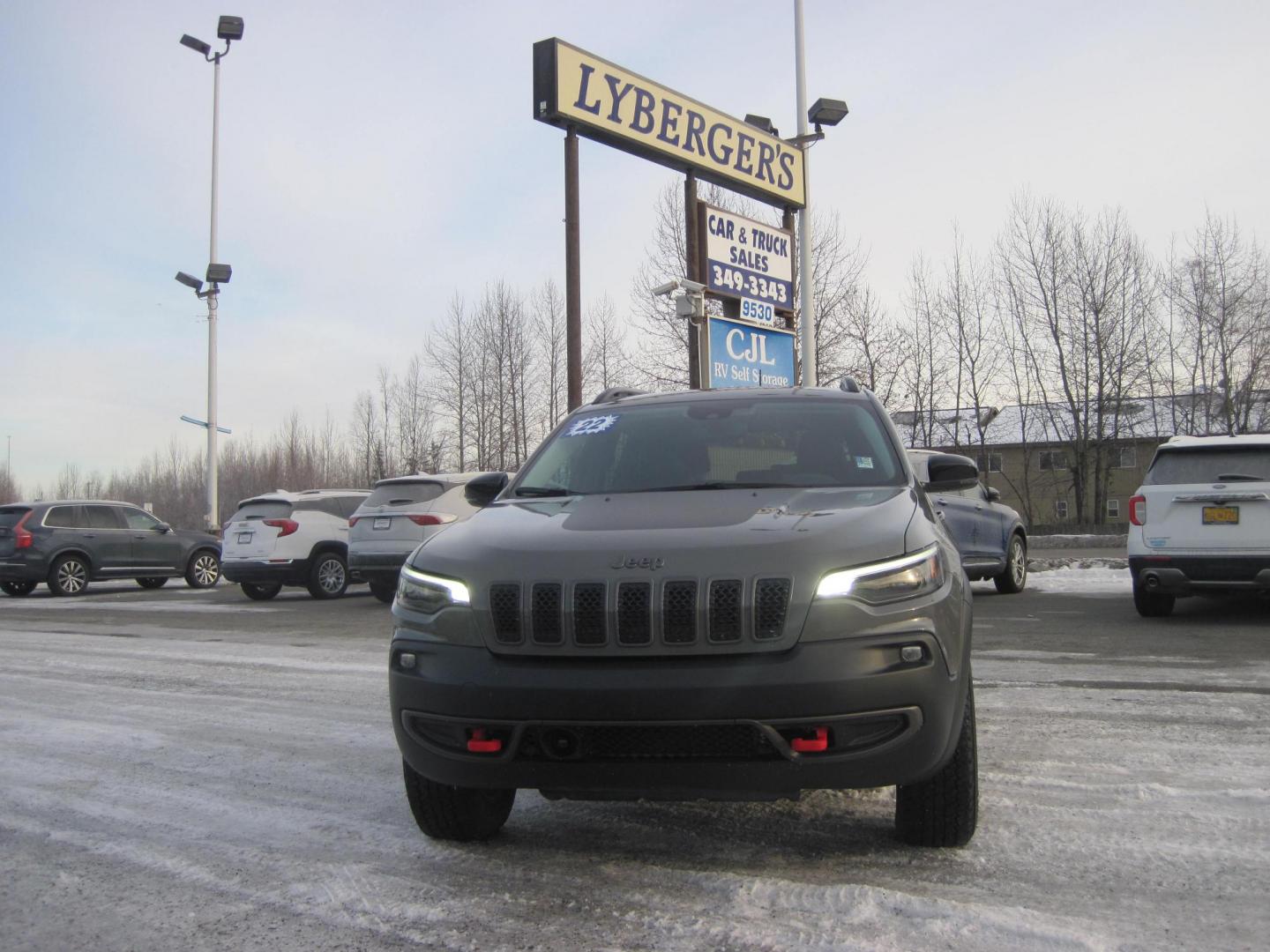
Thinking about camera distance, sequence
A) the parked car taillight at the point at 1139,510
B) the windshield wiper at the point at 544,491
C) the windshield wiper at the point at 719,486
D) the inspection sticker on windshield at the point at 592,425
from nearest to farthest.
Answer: the windshield wiper at the point at 719,486, the windshield wiper at the point at 544,491, the inspection sticker on windshield at the point at 592,425, the parked car taillight at the point at 1139,510

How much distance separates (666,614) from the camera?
10.00 feet

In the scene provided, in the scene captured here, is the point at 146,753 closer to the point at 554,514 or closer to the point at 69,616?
the point at 554,514

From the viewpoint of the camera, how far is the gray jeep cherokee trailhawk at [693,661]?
2.99 metres

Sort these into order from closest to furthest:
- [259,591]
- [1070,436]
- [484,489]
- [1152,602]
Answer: [484,489] → [1152,602] → [259,591] → [1070,436]

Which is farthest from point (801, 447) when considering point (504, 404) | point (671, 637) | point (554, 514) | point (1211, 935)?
point (504, 404)

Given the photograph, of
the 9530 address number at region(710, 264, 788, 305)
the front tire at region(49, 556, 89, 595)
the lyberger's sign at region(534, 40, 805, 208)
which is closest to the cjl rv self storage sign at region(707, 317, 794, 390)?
Answer: the 9530 address number at region(710, 264, 788, 305)

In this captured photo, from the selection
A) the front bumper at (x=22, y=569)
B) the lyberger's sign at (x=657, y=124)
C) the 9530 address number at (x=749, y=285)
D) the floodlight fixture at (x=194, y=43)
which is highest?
the floodlight fixture at (x=194, y=43)

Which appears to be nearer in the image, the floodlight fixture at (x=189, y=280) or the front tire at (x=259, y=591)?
the front tire at (x=259, y=591)

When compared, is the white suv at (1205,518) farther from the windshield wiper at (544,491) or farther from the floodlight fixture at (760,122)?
the floodlight fixture at (760,122)

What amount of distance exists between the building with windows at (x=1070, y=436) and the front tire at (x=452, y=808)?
33421 mm

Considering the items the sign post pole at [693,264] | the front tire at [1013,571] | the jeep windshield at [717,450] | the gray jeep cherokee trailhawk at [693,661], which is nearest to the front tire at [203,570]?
the sign post pole at [693,264]

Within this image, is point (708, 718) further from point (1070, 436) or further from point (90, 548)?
point (1070, 436)

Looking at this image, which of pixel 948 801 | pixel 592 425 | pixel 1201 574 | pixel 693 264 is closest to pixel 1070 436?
pixel 693 264

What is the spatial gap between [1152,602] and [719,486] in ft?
24.9
